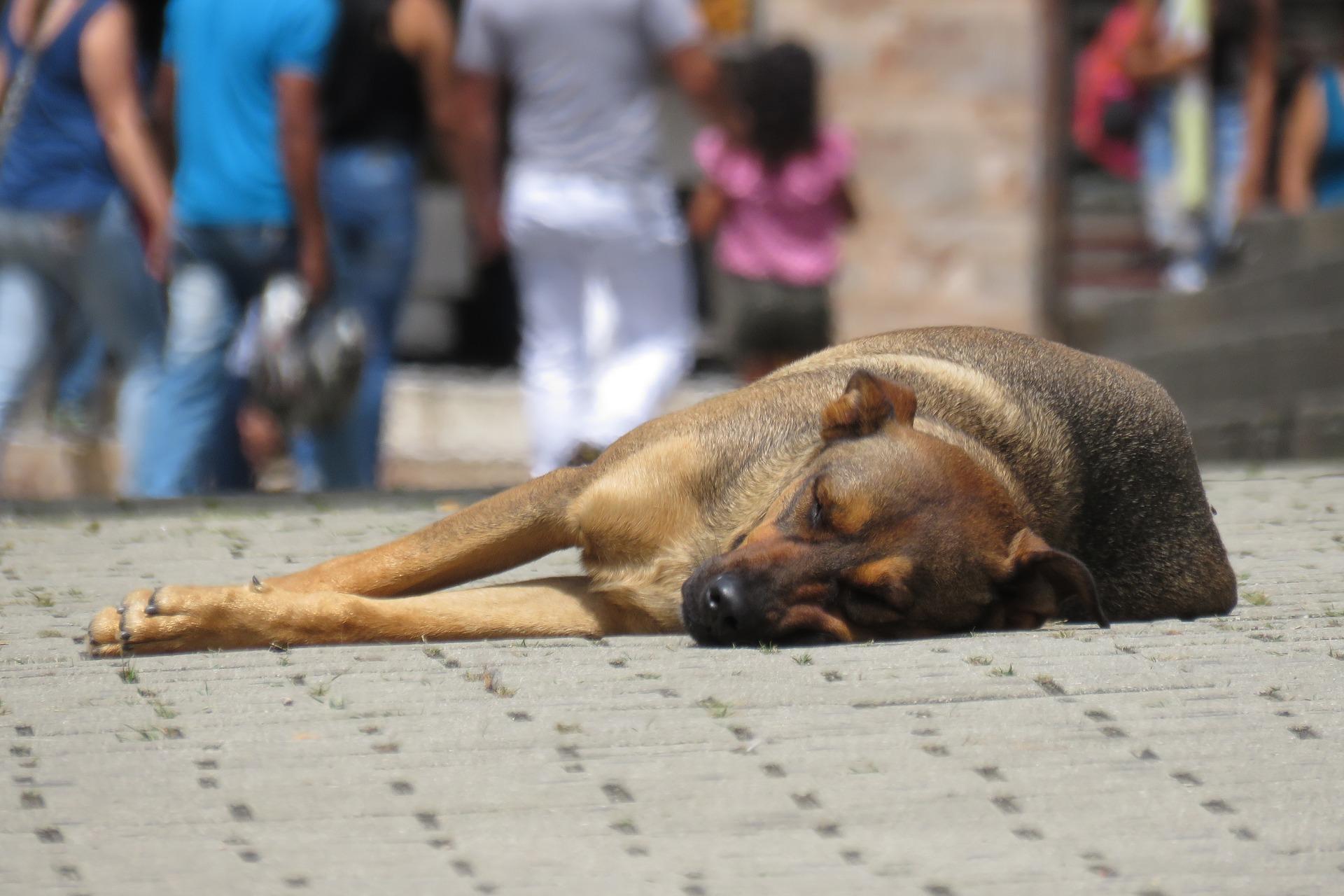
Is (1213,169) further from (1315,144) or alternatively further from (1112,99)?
(1112,99)

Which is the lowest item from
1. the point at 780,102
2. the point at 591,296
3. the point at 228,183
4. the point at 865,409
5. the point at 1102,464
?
the point at 1102,464

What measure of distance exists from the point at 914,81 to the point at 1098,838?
926cm

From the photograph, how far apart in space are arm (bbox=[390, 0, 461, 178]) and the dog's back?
11.2ft

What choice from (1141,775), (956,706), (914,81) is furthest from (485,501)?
(914,81)

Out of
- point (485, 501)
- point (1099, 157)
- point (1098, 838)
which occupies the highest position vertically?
Result: point (1099, 157)

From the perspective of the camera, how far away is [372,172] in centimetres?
794

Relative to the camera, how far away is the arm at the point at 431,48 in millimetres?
8039

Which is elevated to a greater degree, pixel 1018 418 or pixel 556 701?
pixel 1018 418

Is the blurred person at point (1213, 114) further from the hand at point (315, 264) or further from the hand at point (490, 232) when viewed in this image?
the hand at point (315, 264)

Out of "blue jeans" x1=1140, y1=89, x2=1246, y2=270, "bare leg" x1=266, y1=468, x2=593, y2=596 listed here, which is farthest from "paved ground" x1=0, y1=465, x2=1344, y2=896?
"blue jeans" x1=1140, y1=89, x2=1246, y2=270

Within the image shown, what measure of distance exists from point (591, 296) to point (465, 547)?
3.62 meters

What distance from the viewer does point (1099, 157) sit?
12250mm

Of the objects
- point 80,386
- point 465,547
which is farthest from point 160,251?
point 465,547

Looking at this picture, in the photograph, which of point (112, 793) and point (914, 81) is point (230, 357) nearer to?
point (112, 793)
